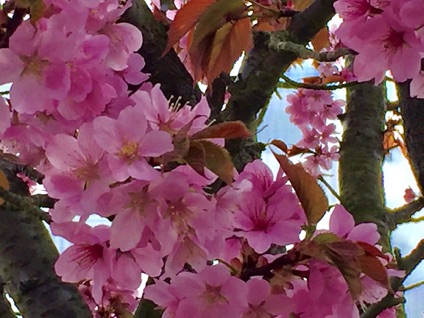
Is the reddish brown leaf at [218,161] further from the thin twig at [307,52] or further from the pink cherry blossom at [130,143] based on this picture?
the thin twig at [307,52]

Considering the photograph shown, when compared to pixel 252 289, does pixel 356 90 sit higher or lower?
higher

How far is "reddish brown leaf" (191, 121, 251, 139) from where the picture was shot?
0.46 metres

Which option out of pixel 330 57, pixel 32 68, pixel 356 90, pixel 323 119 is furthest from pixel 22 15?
pixel 323 119

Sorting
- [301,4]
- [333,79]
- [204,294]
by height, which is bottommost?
[204,294]

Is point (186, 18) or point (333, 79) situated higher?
point (333, 79)

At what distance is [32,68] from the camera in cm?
44

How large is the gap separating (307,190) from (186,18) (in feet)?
0.71

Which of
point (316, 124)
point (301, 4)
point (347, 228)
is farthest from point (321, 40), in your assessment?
point (316, 124)

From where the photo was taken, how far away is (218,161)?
45 cm

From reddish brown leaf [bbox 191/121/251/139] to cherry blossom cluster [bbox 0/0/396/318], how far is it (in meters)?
0.01

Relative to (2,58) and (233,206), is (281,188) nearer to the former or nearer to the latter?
(233,206)

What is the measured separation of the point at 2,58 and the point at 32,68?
2 cm

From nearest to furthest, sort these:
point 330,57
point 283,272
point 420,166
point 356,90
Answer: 1. point 283,272
2. point 330,57
3. point 420,166
4. point 356,90

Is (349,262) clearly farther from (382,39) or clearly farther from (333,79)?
(333,79)
